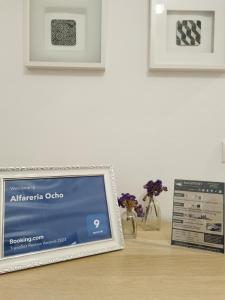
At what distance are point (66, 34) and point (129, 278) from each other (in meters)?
0.83

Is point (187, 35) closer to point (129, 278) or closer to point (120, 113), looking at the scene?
point (120, 113)

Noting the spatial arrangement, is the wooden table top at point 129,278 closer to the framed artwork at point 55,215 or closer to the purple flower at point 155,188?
the framed artwork at point 55,215

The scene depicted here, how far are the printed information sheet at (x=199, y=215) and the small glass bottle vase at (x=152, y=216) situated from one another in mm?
174

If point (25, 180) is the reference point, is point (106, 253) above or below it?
below

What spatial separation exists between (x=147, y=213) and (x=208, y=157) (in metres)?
0.31


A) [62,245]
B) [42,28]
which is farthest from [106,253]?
[42,28]

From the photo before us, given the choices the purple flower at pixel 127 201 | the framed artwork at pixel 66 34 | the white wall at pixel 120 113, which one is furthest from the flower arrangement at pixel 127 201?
the framed artwork at pixel 66 34

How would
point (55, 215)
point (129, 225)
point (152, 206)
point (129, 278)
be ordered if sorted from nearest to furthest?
point (129, 278), point (55, 215), point (129, 225), point (152, 206)

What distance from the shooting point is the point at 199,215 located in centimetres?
93

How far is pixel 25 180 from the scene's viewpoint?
0.89 meters

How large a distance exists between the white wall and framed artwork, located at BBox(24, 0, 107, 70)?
37 mm

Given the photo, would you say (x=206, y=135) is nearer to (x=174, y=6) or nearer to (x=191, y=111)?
(x=191, y=111)

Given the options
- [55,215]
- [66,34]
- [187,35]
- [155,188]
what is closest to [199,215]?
[155,188]

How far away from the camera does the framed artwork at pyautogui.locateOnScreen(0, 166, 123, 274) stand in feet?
2.72
